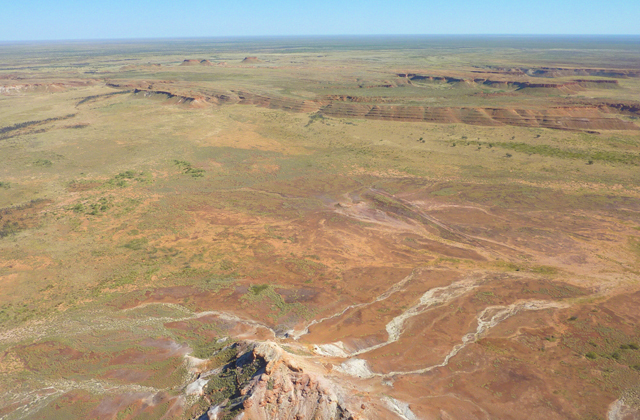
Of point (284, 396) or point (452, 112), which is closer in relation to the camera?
point (284, 396)

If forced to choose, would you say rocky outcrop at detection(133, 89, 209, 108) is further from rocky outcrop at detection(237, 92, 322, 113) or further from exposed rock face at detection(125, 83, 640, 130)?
rocky outcrop at detection(237, 92, 322, 113)

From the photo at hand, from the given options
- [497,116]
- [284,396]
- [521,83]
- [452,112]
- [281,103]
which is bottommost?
[284,396]

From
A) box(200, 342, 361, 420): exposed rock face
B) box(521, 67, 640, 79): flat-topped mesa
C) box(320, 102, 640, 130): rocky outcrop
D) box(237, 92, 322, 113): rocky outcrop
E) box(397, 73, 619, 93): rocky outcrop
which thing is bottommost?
box(200, 342, 361, 420): exposed rock face

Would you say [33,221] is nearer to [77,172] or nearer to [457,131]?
[77,172]

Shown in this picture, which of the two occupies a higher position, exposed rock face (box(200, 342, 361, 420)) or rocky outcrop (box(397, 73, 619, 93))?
rocky outcrop (box(397, 73, 619, 93))

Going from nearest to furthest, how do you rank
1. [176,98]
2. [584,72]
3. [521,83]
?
1. [176,98]
2. [521,83]
3. [584,72]

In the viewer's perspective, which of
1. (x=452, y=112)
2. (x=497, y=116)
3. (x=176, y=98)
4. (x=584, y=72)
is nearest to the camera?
(x=497, y=116)

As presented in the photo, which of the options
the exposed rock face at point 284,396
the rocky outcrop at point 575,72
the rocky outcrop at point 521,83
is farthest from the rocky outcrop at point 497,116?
the rocky outcrop at point 575,72

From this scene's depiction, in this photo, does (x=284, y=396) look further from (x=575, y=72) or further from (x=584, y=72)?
(x=584, y=72)

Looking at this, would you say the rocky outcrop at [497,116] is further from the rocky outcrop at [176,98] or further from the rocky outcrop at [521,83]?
the rocky outcrop at [176,98]

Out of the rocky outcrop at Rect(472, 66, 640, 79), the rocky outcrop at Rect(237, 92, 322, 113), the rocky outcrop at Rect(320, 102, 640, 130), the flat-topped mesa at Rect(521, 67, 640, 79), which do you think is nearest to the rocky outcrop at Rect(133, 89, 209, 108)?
the rocky outcrop at Rect(237, 92, 322, 113)

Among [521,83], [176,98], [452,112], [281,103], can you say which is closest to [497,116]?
[452,112]

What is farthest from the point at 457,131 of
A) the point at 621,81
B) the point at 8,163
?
the point at 621,81
